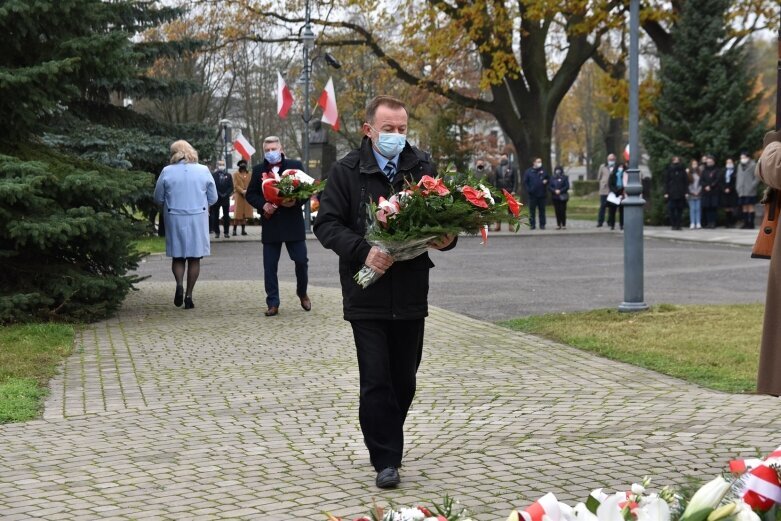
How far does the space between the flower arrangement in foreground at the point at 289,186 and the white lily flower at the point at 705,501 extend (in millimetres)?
10123

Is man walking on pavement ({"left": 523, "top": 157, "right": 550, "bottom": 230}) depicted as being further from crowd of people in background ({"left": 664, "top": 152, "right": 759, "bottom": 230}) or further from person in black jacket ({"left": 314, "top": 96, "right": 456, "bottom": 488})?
person in black jacket ({"left": 314, "top": 96, "right": 456, "bottom": 488})

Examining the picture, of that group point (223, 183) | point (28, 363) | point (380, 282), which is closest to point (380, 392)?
point (380, 282)

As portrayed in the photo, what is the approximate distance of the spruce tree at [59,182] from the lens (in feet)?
39.1

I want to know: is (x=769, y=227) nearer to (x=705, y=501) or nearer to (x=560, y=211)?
(x=705, y=501)

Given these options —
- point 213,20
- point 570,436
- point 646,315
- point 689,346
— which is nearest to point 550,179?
point 213,20

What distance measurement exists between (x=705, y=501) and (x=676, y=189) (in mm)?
30450

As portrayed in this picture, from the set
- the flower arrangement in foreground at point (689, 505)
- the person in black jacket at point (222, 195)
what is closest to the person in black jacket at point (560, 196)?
the person in black jacket at point (222, 195)

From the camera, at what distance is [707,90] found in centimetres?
3338

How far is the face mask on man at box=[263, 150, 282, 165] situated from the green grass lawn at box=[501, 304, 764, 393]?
10.0 ft

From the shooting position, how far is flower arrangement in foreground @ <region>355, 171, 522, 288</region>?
5504 mm

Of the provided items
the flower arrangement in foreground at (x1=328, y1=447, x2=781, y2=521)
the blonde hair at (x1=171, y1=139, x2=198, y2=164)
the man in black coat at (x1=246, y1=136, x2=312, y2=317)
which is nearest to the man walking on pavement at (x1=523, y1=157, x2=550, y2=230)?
the blonde hair at (x1=171, y1=139, x2=198, y2=164)

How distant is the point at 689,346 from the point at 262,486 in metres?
5.64

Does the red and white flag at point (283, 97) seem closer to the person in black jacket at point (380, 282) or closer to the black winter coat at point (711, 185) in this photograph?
the black winter coat at point (711, 185)

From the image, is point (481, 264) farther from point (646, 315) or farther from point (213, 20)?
point (213, 20)
